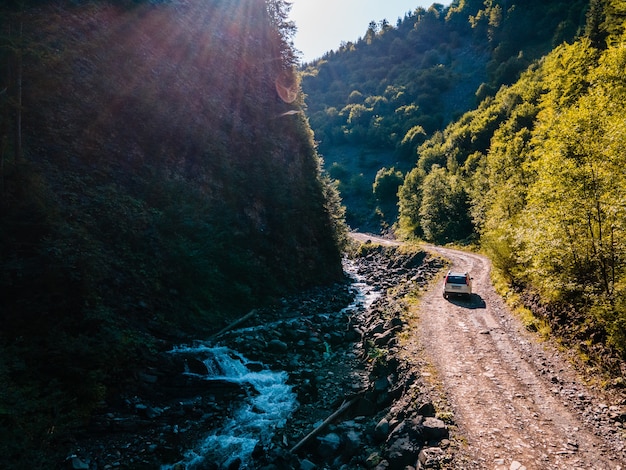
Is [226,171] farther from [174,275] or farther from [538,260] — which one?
[538,260]

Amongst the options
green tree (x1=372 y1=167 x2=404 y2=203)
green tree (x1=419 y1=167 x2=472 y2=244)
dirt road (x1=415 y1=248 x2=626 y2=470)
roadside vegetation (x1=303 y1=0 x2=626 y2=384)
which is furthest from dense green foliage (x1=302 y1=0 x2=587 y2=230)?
dirt road (x1=415 y1=248 x2=626 y2=470)

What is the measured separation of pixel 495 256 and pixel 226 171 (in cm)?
2212

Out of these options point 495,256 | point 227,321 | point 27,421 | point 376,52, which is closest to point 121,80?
point 227,321

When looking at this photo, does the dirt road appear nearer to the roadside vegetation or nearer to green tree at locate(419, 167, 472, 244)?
the roadside vegetation

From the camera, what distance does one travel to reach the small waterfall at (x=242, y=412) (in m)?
A: 11.9

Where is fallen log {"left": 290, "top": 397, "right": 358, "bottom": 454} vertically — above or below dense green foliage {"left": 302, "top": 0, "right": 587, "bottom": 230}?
below

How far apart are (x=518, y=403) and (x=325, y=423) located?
6.58 meters

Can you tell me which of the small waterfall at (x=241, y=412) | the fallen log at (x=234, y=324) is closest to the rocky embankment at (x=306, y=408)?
the fallen log at (x=234, y=324)

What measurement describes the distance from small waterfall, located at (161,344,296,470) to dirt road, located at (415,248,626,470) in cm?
669

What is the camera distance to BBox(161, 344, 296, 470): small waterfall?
1189cm

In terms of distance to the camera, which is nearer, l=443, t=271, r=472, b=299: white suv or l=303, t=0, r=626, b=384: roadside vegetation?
l=303, t=0, r=626, b=384: roadside vegetation

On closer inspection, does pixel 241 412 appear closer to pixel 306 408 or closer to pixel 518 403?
pixel 306 408

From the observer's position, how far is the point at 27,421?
993 cm

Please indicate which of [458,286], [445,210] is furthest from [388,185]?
[458,286]
